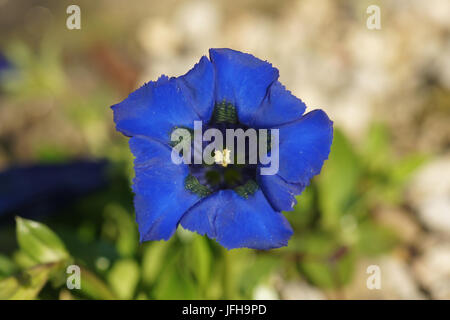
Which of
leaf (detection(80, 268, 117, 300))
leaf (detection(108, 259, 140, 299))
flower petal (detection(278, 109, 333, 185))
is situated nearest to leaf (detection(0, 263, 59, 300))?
leaf (detection(80, 268, 117, 300))

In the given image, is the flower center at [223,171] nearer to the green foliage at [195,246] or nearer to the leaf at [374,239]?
the green foliage at [195,246]

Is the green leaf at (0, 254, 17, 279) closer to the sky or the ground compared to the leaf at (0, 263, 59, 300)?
closer to the ground

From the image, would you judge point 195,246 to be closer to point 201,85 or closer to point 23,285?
point 23,285

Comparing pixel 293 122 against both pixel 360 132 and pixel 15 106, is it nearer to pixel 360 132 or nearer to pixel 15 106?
pixel 360 132

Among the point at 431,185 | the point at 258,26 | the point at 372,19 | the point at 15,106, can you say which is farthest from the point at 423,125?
the point at 15,106

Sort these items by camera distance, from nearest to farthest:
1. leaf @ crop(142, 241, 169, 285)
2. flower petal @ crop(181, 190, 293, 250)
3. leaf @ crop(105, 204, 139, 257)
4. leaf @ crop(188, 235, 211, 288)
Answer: flower petal @ crop(181, 190, 293, 250) → leaf @ crop(188, 235, 211, 288) → leaf @ crop(142, 241, 169, 285) → leaf @ crop(105, 204, 139, 257)

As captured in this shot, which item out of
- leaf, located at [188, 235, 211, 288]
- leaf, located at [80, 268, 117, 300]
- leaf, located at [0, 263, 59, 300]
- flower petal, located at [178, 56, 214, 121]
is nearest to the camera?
flower petal, located at [178, 56, 214, 121]

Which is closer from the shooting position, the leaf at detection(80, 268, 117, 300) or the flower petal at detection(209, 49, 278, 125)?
the flower petal at detection(209, 49, 278, 125)

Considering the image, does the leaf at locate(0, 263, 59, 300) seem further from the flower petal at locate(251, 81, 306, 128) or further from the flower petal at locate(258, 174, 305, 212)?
the flower petal at locate(251, 81, 306, 128)
